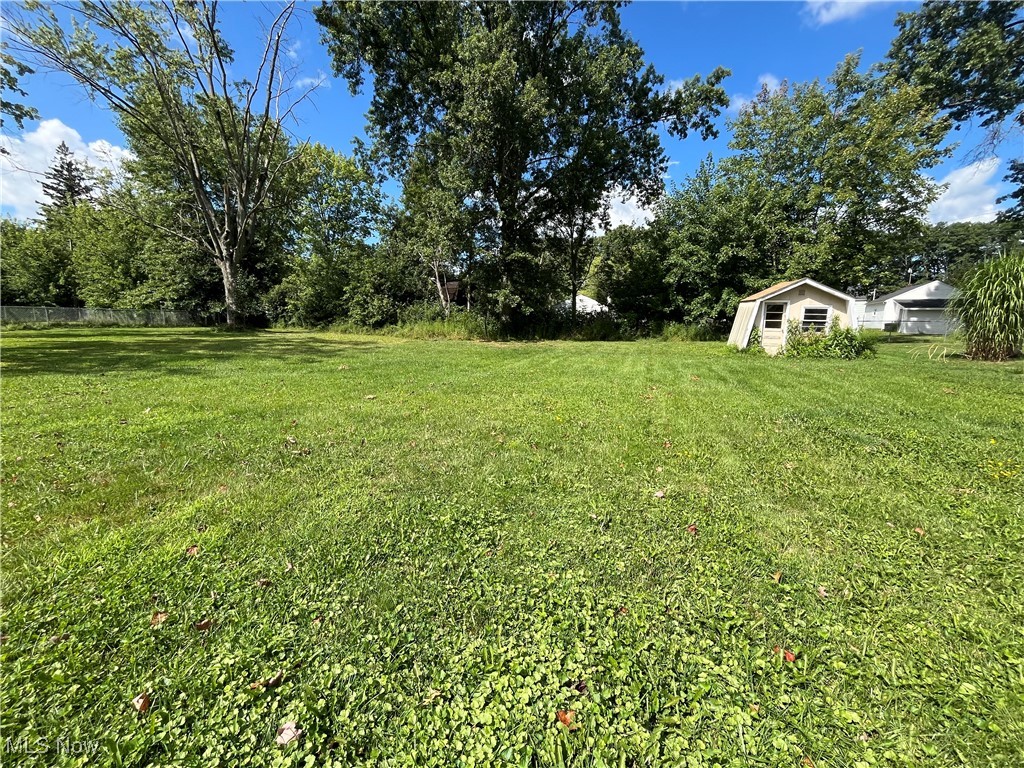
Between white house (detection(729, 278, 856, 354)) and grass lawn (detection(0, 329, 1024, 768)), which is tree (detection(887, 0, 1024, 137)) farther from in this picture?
grass lawn (detection(0, 329, 1024, 768))

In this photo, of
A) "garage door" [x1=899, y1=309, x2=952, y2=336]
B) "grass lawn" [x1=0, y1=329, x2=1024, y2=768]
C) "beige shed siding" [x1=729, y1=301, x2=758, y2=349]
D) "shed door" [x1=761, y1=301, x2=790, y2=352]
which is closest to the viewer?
"grass lawn" [x1=0, y1=329, x2=1024, y2=768]

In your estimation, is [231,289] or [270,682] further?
[231,289]

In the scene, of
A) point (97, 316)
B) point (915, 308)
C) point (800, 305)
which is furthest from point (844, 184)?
point (97, 316)

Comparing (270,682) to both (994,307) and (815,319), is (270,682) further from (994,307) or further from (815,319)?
(815,319)

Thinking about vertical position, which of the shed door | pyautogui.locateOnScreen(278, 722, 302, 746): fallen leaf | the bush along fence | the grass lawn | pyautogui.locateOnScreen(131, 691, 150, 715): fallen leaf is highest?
the shed door

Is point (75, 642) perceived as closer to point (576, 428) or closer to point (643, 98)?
point (576, 428)

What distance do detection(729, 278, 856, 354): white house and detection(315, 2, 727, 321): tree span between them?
9.16 metres

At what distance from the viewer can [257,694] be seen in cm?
156

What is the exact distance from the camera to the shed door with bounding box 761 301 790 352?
13055 mm

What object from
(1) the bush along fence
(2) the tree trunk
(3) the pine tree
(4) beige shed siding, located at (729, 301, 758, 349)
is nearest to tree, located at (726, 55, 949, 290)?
(4) beige shed siding, located at (729, 301, 758, 349)

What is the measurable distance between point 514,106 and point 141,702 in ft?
58.7

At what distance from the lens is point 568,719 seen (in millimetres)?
1510

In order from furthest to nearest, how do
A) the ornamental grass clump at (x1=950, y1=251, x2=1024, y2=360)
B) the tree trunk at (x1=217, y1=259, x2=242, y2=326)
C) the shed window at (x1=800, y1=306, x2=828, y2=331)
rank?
the tree trunk at (x1=217, y1=259, x2=242, y2=326) → the shed window at (x1=800, y1=306, x2=828, y2=331) → the ornamental grass clump at (x1=950, y1=251, x2=1024, y2=360)

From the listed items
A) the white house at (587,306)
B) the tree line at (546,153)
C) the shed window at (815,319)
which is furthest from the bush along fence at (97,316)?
the shed window at (815,319)
